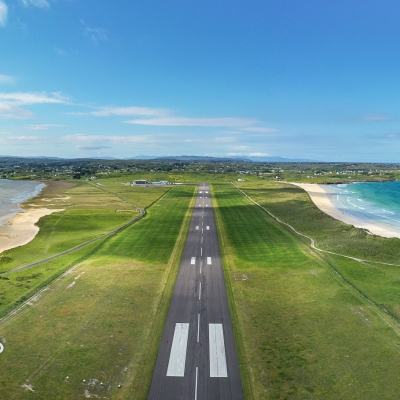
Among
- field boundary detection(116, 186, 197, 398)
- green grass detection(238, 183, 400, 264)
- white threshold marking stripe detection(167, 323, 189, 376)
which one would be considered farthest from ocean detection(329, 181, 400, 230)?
white threshold marking stripe detection(167, 323, 189, 376)

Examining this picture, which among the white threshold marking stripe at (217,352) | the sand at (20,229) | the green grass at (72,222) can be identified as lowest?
the sand at (20,229)

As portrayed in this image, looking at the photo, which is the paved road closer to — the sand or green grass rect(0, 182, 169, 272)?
green grass rect(0, 182, 169, 272)

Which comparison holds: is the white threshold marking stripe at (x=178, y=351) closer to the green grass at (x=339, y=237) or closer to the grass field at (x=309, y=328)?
the grass field at (x=309, y=328)

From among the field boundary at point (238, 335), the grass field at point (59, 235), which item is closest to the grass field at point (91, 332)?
the grass field at point (59, 235)

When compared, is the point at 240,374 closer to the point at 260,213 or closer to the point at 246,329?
the point at 246,329

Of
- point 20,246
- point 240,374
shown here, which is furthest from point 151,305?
point 20,246

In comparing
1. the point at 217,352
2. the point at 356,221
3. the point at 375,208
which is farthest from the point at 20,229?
the point at 375,208
